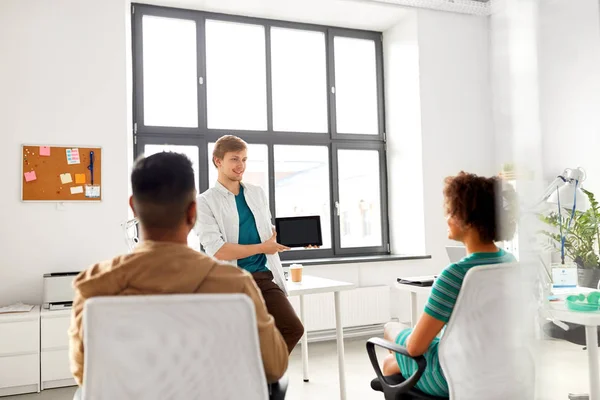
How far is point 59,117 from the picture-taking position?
3.68 m

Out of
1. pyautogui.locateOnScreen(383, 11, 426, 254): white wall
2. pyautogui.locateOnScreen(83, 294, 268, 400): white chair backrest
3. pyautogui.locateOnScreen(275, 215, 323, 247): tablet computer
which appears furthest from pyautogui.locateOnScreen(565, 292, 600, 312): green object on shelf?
pyautogui.locateOnScreen(383, 11, 426, 254): white wall

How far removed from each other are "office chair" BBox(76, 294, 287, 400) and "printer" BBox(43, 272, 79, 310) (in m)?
2.67

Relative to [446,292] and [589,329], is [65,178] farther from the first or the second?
[589,329]

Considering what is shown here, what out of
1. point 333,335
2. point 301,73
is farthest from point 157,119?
point 333,335

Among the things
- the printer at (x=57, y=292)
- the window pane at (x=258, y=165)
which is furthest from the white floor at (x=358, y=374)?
the window pane at (x=258, y=165)

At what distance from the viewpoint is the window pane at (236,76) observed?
4.66 meters

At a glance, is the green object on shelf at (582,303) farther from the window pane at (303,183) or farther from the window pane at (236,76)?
the window pane at (236,76)

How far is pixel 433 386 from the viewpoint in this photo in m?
1.54

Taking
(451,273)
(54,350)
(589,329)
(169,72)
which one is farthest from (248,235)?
(169,72)

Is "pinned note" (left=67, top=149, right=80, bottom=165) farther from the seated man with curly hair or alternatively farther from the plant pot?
the plant pot

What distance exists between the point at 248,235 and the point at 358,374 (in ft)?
4.88

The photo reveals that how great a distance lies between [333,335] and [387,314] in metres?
0.57

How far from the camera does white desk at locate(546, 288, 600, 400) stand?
0.61 meters

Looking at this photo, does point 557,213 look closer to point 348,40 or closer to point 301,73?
point 301,73
